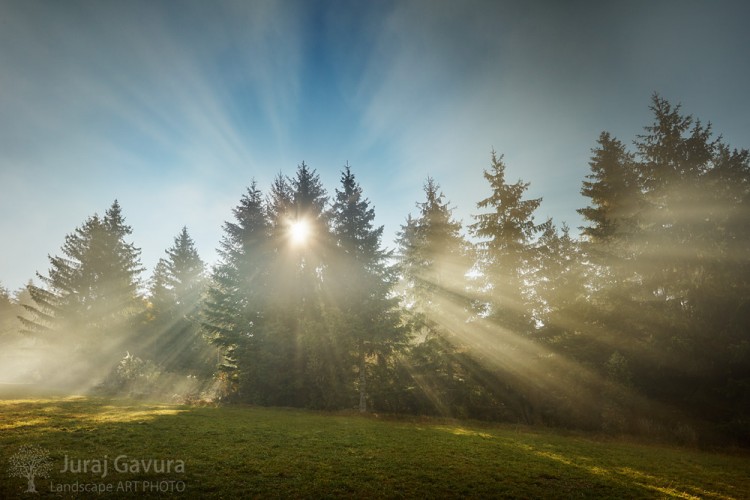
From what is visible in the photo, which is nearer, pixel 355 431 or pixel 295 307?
pixel 355 431

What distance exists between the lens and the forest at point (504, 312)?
19.3 meters

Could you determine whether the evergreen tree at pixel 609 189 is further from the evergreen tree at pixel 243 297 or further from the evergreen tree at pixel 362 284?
the evergreen tree at pixel 243 297

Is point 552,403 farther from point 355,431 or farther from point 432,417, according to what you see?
point 355,431

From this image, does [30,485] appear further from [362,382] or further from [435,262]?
[435,262]

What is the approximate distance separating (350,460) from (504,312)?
64.1ft

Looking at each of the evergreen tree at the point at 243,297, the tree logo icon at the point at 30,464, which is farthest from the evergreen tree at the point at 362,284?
the tree logo icon at the point at 30,464

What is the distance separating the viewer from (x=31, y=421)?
42.8 ft

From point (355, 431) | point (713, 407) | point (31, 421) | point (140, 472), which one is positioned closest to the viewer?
point (140, 472)

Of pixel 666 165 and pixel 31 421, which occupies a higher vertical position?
pixel 666 165

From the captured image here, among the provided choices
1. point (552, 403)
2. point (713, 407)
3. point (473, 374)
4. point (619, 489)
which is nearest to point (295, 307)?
point (473, 374)

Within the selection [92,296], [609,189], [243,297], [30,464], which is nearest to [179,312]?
[92,296]

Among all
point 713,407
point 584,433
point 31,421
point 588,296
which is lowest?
point 584,433

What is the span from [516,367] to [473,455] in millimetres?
14475

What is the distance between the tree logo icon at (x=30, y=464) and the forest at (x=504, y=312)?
1661 cm
